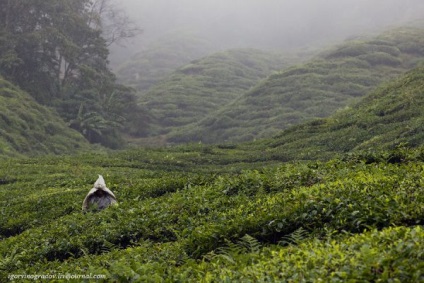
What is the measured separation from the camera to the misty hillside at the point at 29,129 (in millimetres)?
50312

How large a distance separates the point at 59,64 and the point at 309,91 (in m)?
38.6

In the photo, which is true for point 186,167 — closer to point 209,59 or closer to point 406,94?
point 406,94

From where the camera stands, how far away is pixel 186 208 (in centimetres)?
1458

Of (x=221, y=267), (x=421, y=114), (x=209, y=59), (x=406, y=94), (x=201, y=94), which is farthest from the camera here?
(x=209, y=59)

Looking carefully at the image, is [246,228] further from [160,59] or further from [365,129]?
[160,59]

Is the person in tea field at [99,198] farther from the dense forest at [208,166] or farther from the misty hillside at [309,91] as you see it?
the misty hillside at [309,91]

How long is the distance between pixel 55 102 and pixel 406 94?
47862mm

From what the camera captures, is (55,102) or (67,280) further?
(55,102)

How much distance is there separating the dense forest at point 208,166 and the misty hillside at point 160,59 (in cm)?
2330

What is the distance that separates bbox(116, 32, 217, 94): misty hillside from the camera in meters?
128

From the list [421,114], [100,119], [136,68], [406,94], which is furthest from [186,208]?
[136,68]

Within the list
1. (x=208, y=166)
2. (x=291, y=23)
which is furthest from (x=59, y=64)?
(x=291, y=23)

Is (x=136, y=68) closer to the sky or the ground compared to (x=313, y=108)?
closer to the sky

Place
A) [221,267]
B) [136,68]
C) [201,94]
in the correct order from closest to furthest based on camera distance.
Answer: [221,267]
[201,94]
[136,68]
